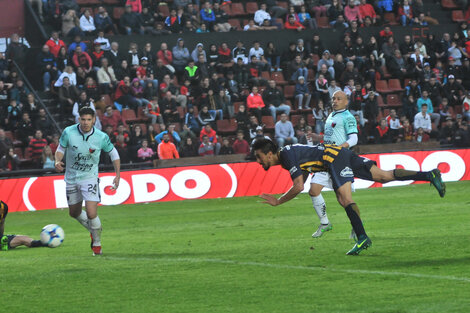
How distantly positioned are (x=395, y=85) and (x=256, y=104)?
6959 mm

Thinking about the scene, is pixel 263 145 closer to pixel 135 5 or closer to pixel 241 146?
pixel 241 146

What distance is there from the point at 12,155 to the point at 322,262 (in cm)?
1716

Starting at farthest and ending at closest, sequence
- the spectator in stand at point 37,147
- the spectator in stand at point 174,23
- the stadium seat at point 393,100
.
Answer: the stadium seat at point 393,100 < the spectator in stand at point 174,23 < the spectator in stand at point 37,147

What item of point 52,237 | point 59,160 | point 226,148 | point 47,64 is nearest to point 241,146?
point 226,148

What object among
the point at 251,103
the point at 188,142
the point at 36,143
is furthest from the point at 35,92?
the point at 251,103

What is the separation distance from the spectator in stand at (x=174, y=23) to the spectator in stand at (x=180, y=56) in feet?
3.62

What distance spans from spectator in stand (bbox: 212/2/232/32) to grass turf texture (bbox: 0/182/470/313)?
14.9 metres

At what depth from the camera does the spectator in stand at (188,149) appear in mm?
28578

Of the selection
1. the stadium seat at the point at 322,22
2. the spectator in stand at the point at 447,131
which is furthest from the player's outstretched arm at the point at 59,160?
the stadium seat at the point at 322,22

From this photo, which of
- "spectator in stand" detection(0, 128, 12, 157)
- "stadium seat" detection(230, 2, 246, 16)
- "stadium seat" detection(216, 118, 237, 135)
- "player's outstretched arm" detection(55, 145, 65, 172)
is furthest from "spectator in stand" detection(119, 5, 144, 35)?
"player's outstretched arm" detection(55, 145, 65, 172)

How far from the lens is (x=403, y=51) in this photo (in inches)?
1395

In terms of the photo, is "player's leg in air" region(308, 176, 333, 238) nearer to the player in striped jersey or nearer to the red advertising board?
→ the player in striped jersey

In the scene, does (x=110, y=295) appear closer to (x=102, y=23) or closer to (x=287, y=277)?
(x=287, y=277)

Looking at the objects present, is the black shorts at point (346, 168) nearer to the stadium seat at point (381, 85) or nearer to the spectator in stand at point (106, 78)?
the spectator in stand at point (106, 78)
